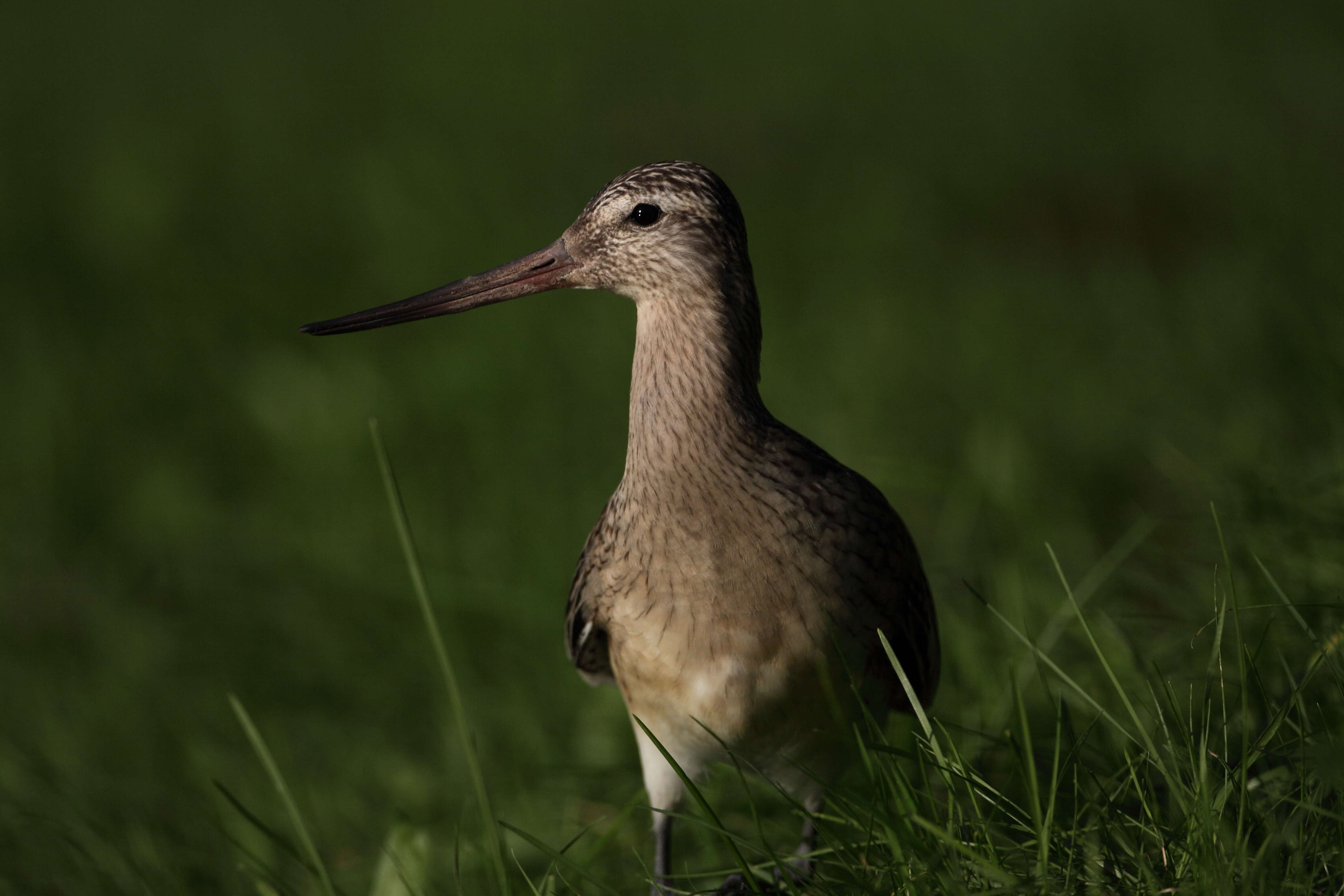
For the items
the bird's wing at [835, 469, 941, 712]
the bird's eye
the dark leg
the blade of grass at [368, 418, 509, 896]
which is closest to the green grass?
the blade of grass at [368, 418, 509, 896]

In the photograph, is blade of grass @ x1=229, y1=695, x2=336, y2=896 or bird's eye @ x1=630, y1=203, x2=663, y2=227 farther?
bird's eye @ x1=630, y1=203, x2=663, y2=227

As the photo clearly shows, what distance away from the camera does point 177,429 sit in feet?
22.4

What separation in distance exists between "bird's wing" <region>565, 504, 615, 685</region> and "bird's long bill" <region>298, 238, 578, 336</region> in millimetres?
592

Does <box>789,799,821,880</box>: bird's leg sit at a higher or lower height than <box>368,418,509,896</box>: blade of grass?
lower

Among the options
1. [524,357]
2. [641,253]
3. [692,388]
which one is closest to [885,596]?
[692,388]

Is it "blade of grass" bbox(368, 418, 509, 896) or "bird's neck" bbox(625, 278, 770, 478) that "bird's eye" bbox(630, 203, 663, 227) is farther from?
"blade of grass" bbox(368, 418, 509, 896)

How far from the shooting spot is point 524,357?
272 inches

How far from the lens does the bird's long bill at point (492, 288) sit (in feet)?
9.16

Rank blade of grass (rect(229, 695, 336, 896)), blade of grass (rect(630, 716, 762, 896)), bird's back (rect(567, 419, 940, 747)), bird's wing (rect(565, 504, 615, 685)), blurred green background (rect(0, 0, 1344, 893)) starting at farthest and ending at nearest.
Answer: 1. blurred green background (rect(0, 0, 1344, 893))
2. bird's wing (rect(565, 504, 615, 685))
3. bird's back (rect(567, 419, 940, 747))
4. blade of grass (rect(229, 695, 336, 896))
5. blade of grass (rect(630, 716, 762, 896))

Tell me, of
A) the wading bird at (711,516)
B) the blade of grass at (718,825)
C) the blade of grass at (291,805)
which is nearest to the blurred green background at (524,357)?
the blade of grass at (291,805)

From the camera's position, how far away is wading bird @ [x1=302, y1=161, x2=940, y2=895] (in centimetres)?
262

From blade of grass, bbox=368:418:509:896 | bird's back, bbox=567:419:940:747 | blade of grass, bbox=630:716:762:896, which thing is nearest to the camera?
blade of grass, bbox=368:418:509:896

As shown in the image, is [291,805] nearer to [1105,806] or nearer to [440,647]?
[440,647]

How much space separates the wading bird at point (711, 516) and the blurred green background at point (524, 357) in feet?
3.18
